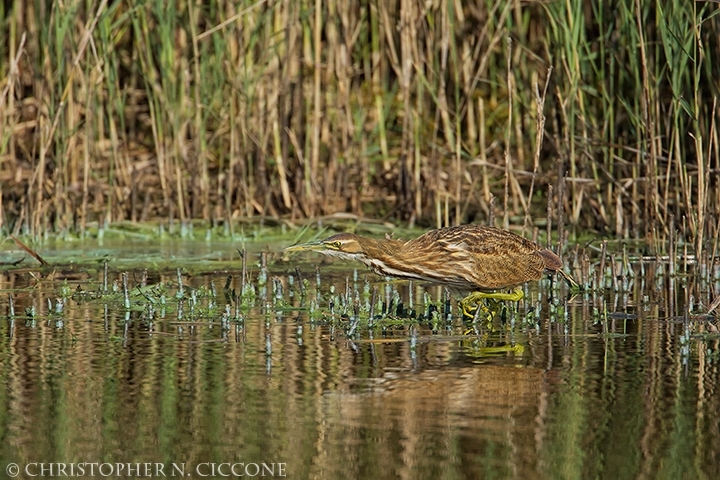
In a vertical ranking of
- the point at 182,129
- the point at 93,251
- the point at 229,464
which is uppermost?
the point at 182,129

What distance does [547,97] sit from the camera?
9.90m

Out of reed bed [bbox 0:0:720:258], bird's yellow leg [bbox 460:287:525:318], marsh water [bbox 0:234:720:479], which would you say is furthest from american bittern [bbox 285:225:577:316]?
reed bed [bbox 0:0:720:258]

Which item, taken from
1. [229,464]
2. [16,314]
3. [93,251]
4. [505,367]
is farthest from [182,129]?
[229,464]

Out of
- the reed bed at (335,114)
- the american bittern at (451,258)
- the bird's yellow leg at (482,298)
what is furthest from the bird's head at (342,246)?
the reed bed at (335,114)

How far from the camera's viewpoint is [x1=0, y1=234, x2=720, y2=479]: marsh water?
4125mm

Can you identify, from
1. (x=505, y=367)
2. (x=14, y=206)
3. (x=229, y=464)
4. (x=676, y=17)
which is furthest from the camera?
(x=14, y=206)

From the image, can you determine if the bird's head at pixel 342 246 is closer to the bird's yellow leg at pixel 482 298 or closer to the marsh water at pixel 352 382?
the marsh water at pixel 352 382

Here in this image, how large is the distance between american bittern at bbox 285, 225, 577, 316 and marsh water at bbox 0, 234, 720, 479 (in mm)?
176

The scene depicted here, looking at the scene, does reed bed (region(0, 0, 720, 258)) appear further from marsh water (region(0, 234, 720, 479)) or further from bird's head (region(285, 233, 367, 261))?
bird's head (region(285, 233, 367, 261))

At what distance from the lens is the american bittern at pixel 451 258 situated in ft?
21.9

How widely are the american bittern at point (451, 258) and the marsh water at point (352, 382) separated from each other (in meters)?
0.18

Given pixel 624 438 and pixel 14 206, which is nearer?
pixel 624 438

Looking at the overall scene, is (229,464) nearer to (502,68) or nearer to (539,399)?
(539,399)

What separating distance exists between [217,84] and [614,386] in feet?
19.2
